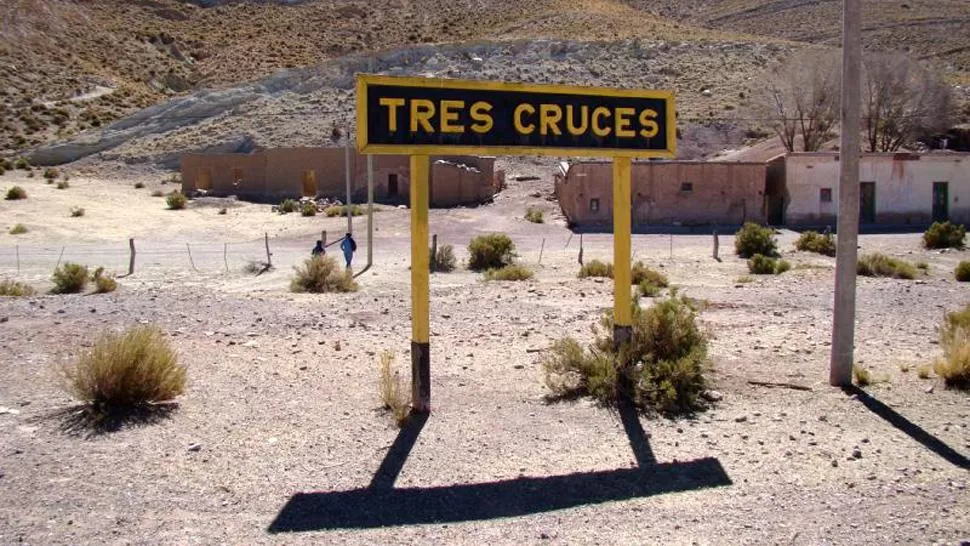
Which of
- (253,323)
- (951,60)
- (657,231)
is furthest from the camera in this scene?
(951,60)

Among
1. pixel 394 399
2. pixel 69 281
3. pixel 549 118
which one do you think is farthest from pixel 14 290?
pixel 549 118

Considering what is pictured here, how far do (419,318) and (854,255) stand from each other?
4.35 m

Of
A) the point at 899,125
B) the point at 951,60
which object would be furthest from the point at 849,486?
the point at 951,60

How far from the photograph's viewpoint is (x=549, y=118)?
8.97 meters

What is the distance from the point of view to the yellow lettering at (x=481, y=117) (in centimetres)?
865

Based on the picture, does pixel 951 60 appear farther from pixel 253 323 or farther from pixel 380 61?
pixel 253 323

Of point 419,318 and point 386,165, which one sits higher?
point 386,165

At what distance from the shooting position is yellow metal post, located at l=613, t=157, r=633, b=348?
927 centimetres

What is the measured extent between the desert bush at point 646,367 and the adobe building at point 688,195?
29.6m

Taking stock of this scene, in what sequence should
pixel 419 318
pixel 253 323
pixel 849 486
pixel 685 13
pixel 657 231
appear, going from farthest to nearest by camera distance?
pixel 685 13, pixel 657 231, pixel 253 323, pixel 419 318, pixel 849 486

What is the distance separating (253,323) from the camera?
535 inches

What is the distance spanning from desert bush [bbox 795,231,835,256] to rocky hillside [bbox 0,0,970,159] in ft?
102


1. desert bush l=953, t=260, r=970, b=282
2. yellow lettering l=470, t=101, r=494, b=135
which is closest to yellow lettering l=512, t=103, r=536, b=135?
yellow lettering l=470, t=101, r=494, b=135

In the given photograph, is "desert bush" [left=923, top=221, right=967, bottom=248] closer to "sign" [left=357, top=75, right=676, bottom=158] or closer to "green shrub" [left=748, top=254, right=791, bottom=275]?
"green shrub" [left=748, top=254, right=791, bottom=275]
